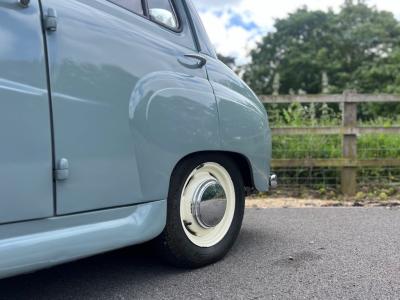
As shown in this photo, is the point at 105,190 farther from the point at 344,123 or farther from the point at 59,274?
the point at 344,123

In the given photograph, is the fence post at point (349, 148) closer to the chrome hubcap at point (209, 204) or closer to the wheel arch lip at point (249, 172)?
the wheel arch lip at point (249, 172)

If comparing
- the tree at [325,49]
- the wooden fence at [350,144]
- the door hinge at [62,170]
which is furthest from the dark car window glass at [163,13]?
the tree at [325,49]

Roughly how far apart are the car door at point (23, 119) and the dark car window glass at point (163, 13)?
33.8 inches

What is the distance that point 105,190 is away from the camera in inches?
90.8

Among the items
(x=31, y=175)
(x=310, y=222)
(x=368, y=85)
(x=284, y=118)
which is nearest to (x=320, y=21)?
(x=368, y=85)

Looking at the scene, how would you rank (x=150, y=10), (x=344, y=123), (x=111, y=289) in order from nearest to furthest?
(x=111, y=289) → (x=150, y=10) → (x=344, y=123)

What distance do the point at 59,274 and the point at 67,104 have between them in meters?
1.16

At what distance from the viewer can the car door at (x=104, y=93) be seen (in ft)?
7.02

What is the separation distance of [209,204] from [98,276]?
2.47 feet

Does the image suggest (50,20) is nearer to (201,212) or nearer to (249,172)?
(201,212)

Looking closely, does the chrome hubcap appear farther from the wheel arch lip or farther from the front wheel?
the wheel arch lip

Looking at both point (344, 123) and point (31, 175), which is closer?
point (31, 175)

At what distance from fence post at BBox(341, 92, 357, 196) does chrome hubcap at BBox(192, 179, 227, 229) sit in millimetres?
3218

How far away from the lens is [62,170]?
2107mm
